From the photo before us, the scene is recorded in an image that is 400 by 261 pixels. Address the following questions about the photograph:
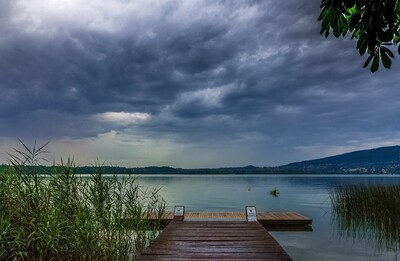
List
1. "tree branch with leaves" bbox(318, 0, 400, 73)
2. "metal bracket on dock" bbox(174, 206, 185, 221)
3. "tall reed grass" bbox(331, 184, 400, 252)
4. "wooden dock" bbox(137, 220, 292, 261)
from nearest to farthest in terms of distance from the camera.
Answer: "tree branch with leaves" bbox(318, 0, 400, 73)
"wooden dock" bbox(137, 220, 292, 261)
"metal bracket on dock" bbox(174, 206, 185, 221)
"tall reed grass" bbox(331, 184, 400, 252)

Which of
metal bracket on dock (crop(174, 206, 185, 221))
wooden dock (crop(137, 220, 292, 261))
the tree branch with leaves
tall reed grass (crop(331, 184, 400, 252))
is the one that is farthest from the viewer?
tall reed grass (crop(331, 184, 400, 252))

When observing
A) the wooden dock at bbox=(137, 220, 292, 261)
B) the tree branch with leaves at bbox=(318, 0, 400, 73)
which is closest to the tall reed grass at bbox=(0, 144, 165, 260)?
the wooden dock at bbox=(137, 220, 292, 261)

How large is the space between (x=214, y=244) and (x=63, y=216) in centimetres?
255

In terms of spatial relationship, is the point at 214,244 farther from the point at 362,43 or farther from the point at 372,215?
the point at 372,215

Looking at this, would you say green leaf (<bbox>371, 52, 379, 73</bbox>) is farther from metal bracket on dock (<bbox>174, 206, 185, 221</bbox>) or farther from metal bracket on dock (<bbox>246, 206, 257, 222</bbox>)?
metal bracket on dock (<bbox>174, 206, 185, 221</bbox>)

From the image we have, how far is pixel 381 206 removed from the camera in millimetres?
11875

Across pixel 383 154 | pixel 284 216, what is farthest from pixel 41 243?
A: pixel 383 154

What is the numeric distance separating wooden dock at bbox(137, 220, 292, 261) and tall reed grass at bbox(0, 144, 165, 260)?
80 centimetres

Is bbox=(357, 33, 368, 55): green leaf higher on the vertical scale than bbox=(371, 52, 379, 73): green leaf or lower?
higher

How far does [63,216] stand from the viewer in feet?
19.5

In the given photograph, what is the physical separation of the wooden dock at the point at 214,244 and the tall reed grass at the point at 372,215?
4.94 meters

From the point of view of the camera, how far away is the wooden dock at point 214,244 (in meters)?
4.88

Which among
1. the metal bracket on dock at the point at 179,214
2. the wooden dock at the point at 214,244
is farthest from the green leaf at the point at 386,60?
the metal bracket on dock at the point at 179,214

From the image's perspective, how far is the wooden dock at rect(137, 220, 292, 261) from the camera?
488 centimetres
